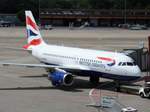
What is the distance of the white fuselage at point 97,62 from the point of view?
34.6 m

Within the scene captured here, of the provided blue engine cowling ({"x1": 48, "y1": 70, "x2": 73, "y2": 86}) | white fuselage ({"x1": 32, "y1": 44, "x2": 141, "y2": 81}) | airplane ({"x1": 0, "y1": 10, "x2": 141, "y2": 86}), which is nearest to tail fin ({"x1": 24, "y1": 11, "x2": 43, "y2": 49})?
airplane ({"x1": 0, "y1": 10, "x2": 141, "y2": 86})

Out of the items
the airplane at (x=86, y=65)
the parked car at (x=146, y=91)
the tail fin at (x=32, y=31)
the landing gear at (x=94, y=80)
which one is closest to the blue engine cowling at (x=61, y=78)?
the airplane at (x=86, y=65)

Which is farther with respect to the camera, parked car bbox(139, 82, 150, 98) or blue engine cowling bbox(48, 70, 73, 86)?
blue engine cowling bbox(48, 70, 73, 86)

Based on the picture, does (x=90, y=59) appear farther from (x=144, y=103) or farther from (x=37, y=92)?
(x=144, y=103)

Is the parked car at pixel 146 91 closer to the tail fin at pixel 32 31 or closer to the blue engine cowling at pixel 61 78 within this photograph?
the blue engine cowling at pixel 61 78

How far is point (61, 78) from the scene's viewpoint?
3550cm

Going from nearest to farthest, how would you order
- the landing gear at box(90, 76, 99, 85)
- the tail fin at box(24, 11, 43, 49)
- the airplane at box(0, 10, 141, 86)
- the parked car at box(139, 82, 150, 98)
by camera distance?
the parked car at box(139, 82, 150, 98), the airplane at box(0, 10, 141, 86), the landing gear at box(90, 76, 99, 85), the tail fin at box(24, 11, 43, 49)

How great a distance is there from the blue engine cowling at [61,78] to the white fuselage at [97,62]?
1753mm

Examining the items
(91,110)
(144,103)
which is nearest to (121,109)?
(91,110)

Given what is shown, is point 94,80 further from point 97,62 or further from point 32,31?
point 32,31

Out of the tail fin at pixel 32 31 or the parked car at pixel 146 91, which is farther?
the tail fin at pixel 32 31

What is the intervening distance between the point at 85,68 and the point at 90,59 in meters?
0.87

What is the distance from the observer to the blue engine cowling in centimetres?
3556

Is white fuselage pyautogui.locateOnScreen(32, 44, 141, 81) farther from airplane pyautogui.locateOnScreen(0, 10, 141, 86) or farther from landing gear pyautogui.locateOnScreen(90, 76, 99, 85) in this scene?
landing gear pyautogui.locateOnScreen(90, 76, 99, 85)
